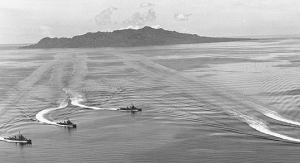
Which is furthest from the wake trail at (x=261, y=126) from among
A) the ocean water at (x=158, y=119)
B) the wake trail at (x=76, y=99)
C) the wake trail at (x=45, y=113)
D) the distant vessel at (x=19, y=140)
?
the distant vessel at (x=19, y=140)

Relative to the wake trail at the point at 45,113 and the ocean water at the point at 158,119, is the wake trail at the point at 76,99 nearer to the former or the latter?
the ocean water at the point at 158,119

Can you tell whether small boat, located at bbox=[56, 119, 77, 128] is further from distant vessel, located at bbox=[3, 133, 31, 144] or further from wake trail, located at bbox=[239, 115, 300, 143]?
wake trail, located at bbox=[239, 115, 300, 143]

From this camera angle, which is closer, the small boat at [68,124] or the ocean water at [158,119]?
the ocean water at [158,119]

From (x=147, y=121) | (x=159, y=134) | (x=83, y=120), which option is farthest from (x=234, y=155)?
(x=83, y=120)

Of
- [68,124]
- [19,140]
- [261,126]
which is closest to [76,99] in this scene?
[68,124]

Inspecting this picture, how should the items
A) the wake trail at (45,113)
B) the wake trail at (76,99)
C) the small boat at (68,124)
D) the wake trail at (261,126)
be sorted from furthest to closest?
the wake trail at (76,99), the wake trail at (45,113), the small boat at (68,124), the wake trail at (261,126)

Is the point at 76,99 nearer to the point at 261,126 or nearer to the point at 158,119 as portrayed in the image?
the point at 158,119

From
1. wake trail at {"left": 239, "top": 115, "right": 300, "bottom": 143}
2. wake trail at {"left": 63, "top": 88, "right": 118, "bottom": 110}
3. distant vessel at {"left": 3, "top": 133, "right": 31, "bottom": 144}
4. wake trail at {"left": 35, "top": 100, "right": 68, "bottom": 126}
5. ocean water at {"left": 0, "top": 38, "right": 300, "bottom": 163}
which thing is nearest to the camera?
ocean water at {"left": 0, "top": 38, "right": 300, "bottom": 163}

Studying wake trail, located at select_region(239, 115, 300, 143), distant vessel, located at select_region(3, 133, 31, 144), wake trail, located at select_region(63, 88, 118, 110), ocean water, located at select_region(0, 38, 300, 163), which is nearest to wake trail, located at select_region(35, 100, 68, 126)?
ocean water, located at select_region(0, 38, 300, 163)

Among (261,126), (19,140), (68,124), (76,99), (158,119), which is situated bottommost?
(19,140)

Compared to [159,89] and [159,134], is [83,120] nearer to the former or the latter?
Answer: [159,134]

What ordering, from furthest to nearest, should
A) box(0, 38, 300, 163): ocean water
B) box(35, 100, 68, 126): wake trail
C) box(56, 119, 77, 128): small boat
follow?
1. box(35, 100, 68, 126): wake trail
2. box(56, 119, 77, 128): small boat
3. box(0, 38, 300, 163): ocean water
